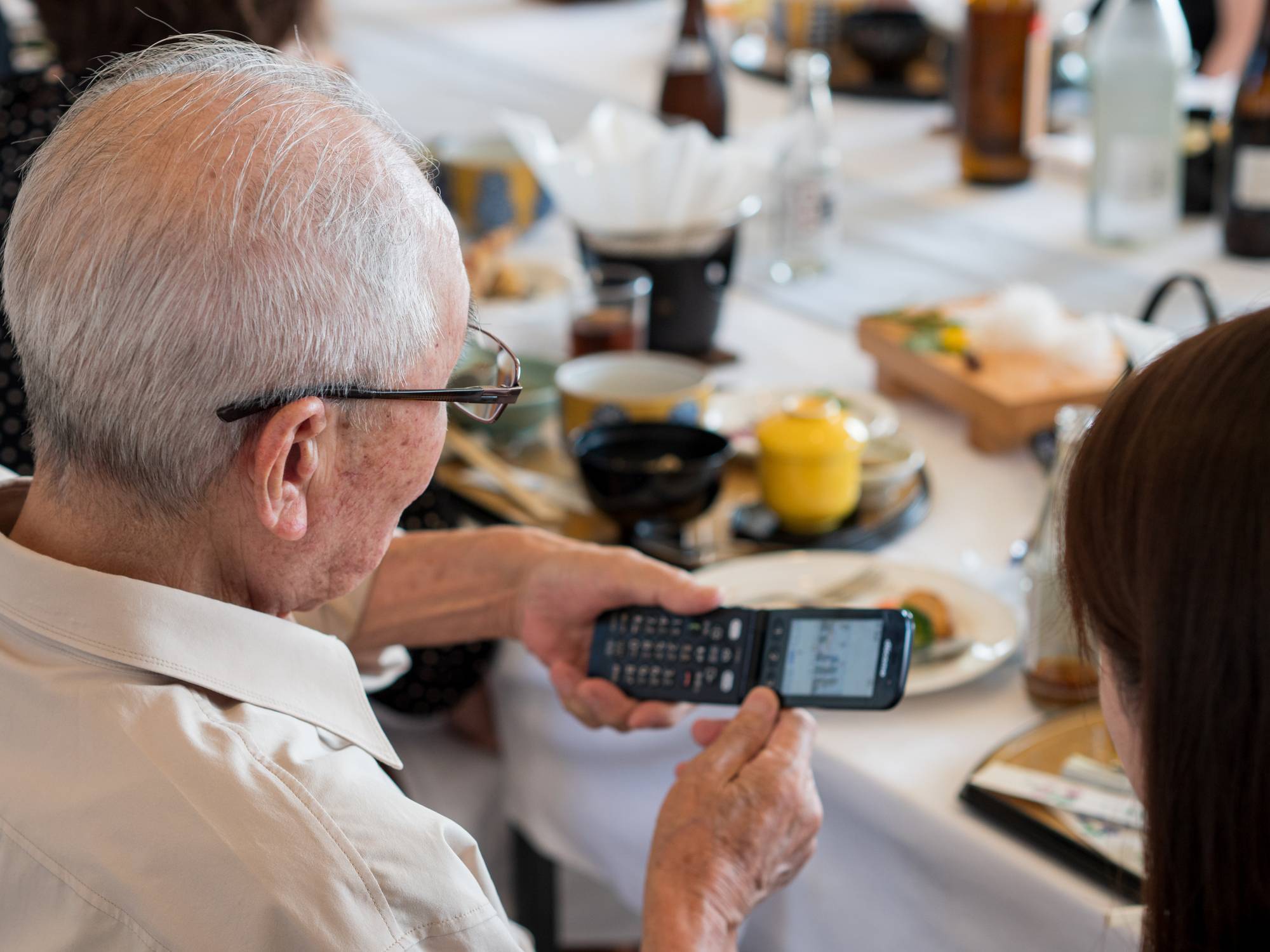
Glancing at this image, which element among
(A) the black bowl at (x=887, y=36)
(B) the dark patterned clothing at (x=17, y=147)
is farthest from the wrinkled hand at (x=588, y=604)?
(A) the black bowl at (x=887, y=36)

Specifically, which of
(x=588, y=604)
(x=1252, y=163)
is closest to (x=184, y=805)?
(x=588, y=604)

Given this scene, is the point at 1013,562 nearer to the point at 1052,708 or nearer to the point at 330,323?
the point at 1052,708

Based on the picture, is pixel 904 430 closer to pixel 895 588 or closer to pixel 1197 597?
pixel 895 588

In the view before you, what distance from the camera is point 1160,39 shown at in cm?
172

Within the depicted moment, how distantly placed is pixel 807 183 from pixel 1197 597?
1353mm

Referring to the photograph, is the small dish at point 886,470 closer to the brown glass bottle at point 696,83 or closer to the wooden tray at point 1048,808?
the wooden tray at point 1048,808

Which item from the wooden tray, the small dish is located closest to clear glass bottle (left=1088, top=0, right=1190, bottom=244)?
the small dish

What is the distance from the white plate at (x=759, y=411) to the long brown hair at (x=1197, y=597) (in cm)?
74

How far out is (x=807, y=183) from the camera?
1.80 metres

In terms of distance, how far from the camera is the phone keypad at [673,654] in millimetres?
925

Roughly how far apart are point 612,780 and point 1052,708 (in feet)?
1.18

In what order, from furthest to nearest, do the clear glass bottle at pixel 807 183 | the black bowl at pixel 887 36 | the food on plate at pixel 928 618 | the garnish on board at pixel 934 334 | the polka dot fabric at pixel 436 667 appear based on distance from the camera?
the black bowl at pixel 887 36
the clear glass bottle at pixel 807 183
the garnish on board at pixel 934 334
the polka dot fabric at pixel 436 667
the food on plate at pixel 928 618

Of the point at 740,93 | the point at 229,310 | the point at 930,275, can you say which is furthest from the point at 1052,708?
the point at 740,93

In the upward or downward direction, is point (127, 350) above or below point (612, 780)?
above
